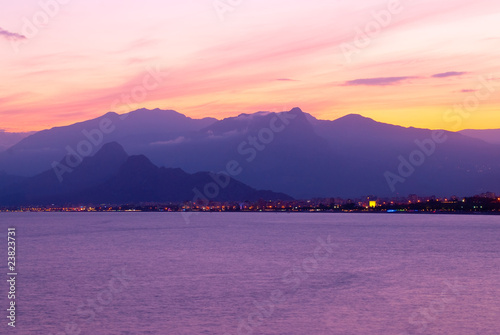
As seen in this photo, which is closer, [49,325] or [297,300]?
[49,325]

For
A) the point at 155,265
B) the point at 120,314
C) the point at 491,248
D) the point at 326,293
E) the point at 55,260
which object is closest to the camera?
the point at 120,314

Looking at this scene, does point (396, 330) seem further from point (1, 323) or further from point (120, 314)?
point (1, 323)

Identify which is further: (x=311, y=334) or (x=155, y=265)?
(x=155, y=265)

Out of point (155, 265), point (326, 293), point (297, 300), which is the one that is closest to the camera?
point (297, 300)

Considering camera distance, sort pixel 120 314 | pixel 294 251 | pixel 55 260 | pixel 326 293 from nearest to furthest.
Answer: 1. pixel 120 314
2. pixel 326 293
3. pixel 55 260
4. pixel 294 251

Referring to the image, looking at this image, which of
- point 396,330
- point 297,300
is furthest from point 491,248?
point 396,330

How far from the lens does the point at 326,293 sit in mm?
46125

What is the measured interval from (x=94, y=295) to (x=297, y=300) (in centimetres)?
1468

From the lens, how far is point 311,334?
3309 cm

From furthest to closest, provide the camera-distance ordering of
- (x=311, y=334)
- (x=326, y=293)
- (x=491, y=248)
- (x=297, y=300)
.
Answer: (x=491, y=248) < (x=326, y=293) < (x=297, y=300) < (x=311, y=334)

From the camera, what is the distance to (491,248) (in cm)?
9269

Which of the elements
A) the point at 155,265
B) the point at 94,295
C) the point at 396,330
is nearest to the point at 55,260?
the point at 155,265

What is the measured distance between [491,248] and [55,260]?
204ft

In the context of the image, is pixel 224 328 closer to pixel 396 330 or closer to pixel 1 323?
pixel 396 330
